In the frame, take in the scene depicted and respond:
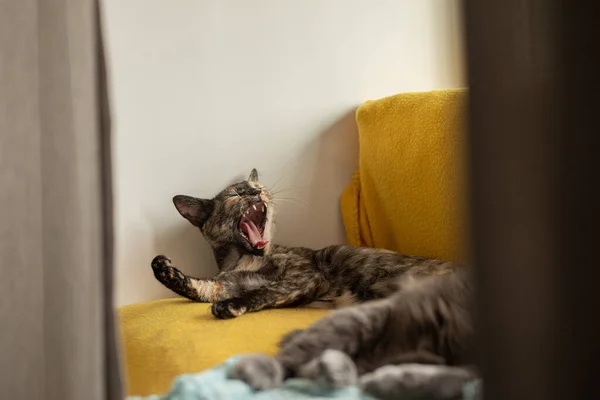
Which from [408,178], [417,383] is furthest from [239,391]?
[408,178]

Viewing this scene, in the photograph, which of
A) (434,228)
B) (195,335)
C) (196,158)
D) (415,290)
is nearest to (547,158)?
(415,290)

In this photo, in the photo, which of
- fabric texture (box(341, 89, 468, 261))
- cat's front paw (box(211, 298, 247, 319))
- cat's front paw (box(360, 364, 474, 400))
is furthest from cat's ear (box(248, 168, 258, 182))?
cat's front paw (box(360, 364, 474, 400))

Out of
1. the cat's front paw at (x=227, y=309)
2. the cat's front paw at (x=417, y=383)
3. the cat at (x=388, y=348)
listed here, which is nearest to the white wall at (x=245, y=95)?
the cat's front paw at (x=227, y=309)

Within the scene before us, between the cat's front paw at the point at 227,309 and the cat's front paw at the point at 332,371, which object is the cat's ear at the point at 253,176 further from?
the cat's front paw at the point at 332,371

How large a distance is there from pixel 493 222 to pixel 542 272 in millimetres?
57

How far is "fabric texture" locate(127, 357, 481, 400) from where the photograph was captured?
991 mm

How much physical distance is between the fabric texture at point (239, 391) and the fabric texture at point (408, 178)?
873 millimetres

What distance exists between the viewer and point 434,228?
6.39ft

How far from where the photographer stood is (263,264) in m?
2.04

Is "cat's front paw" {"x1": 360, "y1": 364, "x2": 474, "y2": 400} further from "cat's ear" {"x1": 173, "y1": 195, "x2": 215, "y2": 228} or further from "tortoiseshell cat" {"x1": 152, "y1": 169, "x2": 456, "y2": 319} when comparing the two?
"cat's ear" {"x1": 173, "y1": 195, "x2": 215, "y2": 228}

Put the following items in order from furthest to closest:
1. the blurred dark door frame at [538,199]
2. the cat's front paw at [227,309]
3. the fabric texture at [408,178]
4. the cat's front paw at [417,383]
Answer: the fabric texture at [408,178], the cat's front paw at [227,309], the cat's front paw at [417,383], the blurred dark door frame at [538,199]

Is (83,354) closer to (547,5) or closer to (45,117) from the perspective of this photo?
(45,117)

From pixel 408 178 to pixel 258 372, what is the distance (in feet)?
3.74

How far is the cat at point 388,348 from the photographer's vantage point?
0.99 m
